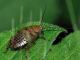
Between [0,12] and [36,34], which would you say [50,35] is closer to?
[36,34]

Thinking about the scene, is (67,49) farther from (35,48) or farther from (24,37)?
(24,37)

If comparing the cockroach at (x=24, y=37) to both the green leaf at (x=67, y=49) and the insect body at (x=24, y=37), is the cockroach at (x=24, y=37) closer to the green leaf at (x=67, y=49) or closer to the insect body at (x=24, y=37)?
the insect body at (x=24, y=37)

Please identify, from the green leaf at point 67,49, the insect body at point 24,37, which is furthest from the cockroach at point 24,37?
the green leaf at point 67,49

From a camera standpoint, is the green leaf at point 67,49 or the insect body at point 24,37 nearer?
the green leaf at point 67,49

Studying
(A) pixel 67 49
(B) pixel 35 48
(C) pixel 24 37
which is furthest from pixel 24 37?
(A) pixel 67 49

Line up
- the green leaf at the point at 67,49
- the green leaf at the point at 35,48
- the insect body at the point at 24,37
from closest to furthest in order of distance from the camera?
the green leaf at the point at 67,49, the green leaf at the point at 35,48, the insect body at the point at 24,37

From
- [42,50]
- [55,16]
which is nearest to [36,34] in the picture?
[42,50]
